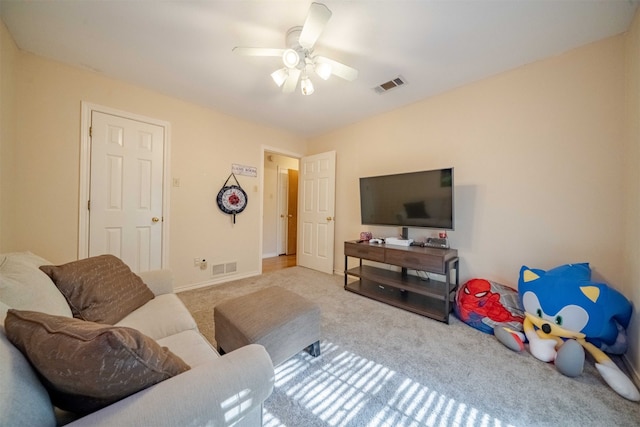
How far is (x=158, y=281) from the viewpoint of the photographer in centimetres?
171

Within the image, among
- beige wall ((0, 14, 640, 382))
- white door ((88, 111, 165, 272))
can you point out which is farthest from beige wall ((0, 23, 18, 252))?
white door ((88, 111, 165, 272))

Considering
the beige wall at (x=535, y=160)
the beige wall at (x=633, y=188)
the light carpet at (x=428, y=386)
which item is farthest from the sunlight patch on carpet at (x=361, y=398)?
the beige wall at (x=535, y=160)

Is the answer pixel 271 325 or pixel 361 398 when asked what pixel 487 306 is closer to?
pixel 361 398

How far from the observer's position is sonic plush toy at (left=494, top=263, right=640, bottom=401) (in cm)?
143

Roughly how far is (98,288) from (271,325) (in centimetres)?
99

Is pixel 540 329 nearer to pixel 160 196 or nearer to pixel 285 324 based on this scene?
pixel 285 324

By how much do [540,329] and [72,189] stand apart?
4.25 meters

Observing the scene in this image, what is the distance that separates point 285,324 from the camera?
139 centimetres

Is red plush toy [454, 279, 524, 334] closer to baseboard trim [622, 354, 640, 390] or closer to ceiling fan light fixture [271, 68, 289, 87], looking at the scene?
baseboard trim [622, 354, 640, 390]

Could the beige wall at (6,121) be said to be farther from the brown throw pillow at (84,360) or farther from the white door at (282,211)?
the white door at (282,211)

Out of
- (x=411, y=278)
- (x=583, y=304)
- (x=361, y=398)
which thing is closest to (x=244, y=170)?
(x=411, y=278)

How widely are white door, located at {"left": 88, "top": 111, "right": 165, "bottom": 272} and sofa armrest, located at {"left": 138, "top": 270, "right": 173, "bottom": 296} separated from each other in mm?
1085

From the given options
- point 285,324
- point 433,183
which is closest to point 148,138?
point 285,324

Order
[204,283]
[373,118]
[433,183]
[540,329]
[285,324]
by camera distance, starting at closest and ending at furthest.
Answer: [285,324] → [540,329] → [433,183] → [204,283] → [373,118]
